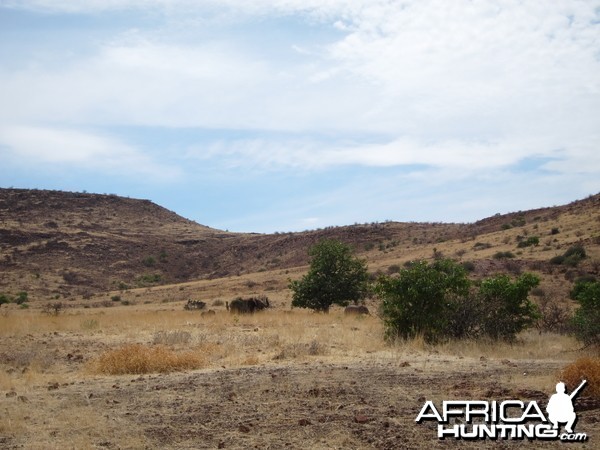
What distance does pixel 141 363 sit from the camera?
44.0 feet

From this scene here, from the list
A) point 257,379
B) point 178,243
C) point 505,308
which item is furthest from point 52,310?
point 178,243

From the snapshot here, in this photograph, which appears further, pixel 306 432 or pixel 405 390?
pixel 405 390

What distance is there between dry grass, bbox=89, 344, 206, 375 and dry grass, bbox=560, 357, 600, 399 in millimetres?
7590

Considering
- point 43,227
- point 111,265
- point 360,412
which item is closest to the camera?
point 360,412

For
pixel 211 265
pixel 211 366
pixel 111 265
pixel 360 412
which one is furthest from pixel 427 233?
pixel 360 412

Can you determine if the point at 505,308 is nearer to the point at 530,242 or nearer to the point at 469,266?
the point at 469,266

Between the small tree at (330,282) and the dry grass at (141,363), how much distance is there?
66.0 feet

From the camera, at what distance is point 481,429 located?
7.76 m

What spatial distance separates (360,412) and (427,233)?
64215mm

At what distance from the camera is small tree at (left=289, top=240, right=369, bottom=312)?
3381cm

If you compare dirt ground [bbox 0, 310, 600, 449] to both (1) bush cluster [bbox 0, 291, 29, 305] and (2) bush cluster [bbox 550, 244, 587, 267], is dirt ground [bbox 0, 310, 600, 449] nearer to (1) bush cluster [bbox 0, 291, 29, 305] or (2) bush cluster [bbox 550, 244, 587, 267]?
(2) bush cluster [bbox 550, 244, 587, 267]

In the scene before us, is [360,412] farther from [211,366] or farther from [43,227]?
[43,227]

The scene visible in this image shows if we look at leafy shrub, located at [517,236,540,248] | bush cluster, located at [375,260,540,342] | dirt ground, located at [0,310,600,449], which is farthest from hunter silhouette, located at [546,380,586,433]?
leafy shrub, located at [517,236,540,248]

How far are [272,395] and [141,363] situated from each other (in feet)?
14.6
